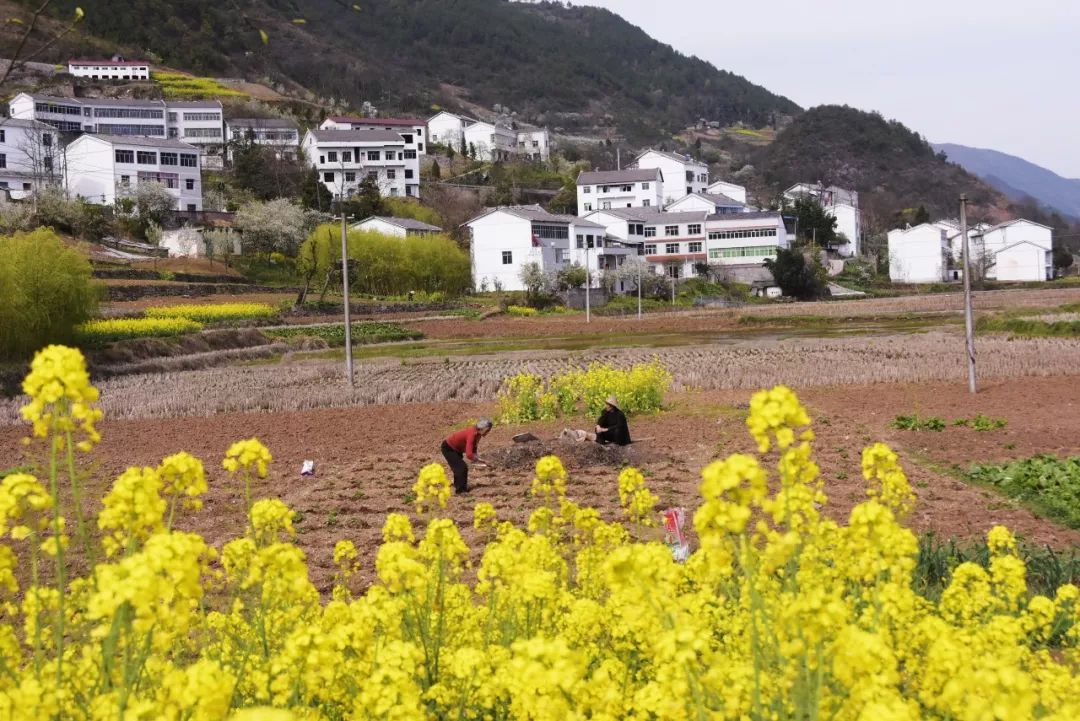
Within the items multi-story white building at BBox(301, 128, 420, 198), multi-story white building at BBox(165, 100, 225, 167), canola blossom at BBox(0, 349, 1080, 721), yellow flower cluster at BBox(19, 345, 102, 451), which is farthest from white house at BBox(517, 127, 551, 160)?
yellow flower cluster at BBox(19, 345, 102, 451)

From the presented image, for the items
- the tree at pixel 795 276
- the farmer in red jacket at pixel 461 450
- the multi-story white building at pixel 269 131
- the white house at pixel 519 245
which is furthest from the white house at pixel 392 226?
the farmer in red jacket at pixel 461 450

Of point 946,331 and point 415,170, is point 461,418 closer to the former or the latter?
point 946,331

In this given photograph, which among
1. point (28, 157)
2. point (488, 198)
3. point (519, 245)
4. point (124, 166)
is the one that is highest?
point (28, 157)

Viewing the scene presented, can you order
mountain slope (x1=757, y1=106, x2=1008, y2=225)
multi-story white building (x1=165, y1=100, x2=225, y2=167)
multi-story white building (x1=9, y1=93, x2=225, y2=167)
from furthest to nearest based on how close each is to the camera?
mountain slope (x1=757, y1=106, x2=1008, y2=225)
multi-story white building (x1=165, y1=100, x2=225, y2=167)
multi-story white building (x1=9, y1=93, x2=225, y2=167)

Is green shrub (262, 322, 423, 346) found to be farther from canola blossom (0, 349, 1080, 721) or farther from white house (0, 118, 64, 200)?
white house (0, 118, 64, 200)

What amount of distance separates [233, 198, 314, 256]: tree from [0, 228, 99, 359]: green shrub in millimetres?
32750

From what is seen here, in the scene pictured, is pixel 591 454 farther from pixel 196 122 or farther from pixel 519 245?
pixel 196 122

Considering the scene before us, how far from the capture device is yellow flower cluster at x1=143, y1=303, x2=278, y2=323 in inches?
1626

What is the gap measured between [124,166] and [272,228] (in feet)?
55.8

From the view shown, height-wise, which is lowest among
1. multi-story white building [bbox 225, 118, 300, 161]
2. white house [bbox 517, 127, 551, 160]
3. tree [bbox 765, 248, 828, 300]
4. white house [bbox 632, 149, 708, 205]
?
tree [bbox 765, 248, 828, 300]

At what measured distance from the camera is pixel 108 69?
11081 centimetres

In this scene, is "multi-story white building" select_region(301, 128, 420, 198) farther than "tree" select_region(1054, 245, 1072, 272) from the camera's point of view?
No

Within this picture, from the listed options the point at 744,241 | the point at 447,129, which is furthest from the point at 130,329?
the point at 447,129

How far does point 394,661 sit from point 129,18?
147 metres
